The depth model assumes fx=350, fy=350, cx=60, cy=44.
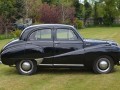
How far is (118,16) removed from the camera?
64.6m

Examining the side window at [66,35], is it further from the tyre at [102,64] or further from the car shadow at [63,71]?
the car shadow at [63,71]

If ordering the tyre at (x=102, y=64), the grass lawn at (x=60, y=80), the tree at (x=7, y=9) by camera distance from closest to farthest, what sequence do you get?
1. the grass lawn at (x=60, y=80)
2. the tyre at (x=102, y=64)
3. the tree at (x=7, y=9)

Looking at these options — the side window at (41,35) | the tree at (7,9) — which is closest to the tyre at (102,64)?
the side window at (41,35)

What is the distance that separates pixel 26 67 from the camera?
11.4m

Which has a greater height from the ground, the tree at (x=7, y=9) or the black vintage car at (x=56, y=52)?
the tree at (x=7, y=9)

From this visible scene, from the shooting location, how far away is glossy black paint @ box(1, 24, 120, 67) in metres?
11.3

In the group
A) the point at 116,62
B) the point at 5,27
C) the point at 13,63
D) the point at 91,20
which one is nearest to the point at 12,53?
the point at 13,63

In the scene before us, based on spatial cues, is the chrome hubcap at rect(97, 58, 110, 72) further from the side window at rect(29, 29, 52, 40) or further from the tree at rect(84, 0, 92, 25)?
the tree at rect(84, 0, 92, 25)

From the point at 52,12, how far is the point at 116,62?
114ft

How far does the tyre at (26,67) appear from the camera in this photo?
11.4 m

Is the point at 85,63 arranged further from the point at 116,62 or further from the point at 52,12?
the point at 52,12

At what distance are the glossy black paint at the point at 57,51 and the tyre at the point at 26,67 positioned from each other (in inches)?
5.9

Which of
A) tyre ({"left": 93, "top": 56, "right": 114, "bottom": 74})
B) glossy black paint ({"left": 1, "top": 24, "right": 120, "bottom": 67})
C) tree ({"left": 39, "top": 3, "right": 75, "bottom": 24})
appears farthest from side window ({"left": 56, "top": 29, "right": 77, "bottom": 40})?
tree ({"left": 39, "top": 3, "right": 75, "bottom": 24})

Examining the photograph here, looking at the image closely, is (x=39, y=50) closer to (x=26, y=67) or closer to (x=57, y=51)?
(x=57, y=51)
